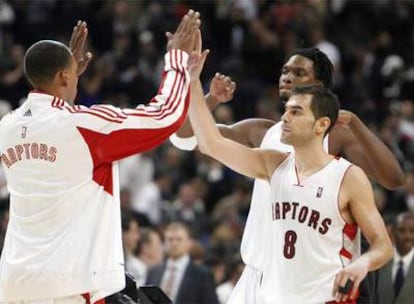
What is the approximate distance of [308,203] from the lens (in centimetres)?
736

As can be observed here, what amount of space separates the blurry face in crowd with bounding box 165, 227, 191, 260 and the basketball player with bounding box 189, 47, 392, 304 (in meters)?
5.49

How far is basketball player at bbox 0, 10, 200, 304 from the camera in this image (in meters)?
7.03

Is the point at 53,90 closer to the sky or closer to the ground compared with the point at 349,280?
closer to the sky

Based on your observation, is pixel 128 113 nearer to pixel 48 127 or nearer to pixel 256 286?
pixel 48 127

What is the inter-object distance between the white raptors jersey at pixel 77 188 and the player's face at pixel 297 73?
1.15 metres

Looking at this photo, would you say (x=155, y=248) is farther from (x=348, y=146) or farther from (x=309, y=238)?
(x=309, y=238)

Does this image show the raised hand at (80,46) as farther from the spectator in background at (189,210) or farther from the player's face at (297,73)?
the spectator in background at (189,210)

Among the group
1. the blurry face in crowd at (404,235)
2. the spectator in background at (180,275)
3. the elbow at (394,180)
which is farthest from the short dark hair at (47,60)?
the spectator in background at (180,275)

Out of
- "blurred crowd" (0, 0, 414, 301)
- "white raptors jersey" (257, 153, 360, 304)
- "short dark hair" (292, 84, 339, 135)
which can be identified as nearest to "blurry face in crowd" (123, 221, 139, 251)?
"blurred crowd" (0, 0, 414, 301)

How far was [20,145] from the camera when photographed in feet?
23.6

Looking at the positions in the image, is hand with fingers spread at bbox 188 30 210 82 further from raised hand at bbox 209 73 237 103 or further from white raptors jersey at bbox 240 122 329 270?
white raptors jersey at bbox 240 122 329 270

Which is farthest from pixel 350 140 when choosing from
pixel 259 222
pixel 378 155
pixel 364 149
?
pixel 259 222

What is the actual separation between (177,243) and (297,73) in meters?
5.31

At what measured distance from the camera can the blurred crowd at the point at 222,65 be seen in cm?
1725
